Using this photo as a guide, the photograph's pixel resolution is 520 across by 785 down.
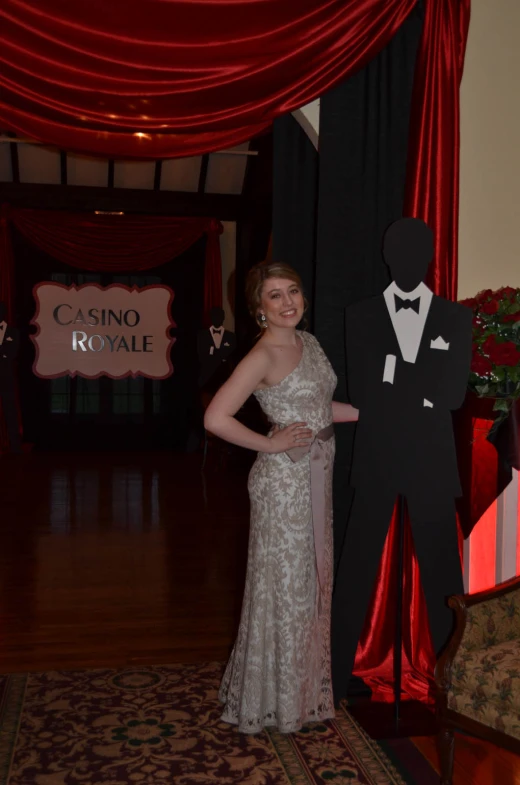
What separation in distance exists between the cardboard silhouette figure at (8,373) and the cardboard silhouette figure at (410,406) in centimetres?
826

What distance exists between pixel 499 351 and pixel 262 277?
868 millimetres

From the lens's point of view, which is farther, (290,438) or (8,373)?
(8,373)

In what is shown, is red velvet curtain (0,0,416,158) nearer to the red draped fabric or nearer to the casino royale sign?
the red draped fabric

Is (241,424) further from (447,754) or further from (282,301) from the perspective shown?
(447,754)

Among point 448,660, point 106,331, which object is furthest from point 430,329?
point 106,331

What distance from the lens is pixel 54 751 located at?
271 centimetres

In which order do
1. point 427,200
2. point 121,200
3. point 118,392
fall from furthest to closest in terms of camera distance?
point 118,392
point 121,200
point 427,200

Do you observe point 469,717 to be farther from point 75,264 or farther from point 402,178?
point 75,264

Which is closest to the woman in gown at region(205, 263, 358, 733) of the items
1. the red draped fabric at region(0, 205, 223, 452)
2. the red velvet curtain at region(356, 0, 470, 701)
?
the red velvet curtain at region(356, 0, 470, 701)

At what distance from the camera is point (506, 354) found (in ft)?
8.89

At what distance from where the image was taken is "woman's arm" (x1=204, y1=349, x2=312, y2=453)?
104 inches

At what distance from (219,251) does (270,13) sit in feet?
26.7

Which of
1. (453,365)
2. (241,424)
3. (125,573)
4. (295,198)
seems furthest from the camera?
(125,573)

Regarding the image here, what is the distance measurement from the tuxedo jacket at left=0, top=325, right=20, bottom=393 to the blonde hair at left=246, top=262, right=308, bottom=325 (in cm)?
812
